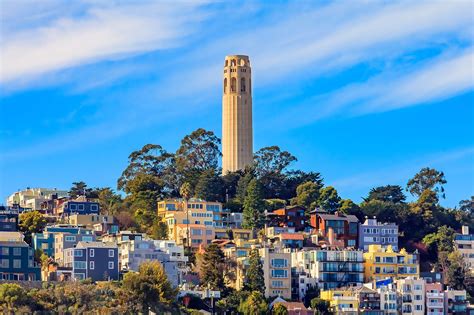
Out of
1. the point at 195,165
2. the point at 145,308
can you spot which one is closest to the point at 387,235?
the point at 195,165

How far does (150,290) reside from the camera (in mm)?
74000

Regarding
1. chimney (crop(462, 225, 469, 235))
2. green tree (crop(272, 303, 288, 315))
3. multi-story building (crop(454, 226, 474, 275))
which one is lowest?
green tree (crop(272, 303, 288, 315))

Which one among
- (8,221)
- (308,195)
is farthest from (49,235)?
(308,195)

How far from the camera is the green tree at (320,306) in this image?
260 ft

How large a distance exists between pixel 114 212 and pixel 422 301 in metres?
22.4

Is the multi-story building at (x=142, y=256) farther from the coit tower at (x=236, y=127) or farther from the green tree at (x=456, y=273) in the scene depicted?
the coit tower at (x=236, y=127)

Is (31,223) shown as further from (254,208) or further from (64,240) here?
(254,208)

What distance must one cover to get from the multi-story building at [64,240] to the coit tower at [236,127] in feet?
66.2

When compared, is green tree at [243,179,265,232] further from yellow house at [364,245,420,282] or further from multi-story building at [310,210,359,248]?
yellow house at [364,245,420,282]

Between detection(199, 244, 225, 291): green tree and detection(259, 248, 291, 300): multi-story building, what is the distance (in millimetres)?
2479

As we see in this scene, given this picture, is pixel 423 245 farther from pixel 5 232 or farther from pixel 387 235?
pixel 5 232

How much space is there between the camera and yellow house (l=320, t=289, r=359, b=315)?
261 ft

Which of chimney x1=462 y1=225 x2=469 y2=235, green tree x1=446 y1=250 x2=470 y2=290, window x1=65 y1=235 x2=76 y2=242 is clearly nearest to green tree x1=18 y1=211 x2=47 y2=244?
window x1=65 y1=235 x2=76 y2=242

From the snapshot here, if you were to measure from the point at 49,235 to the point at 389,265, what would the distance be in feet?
66.7
